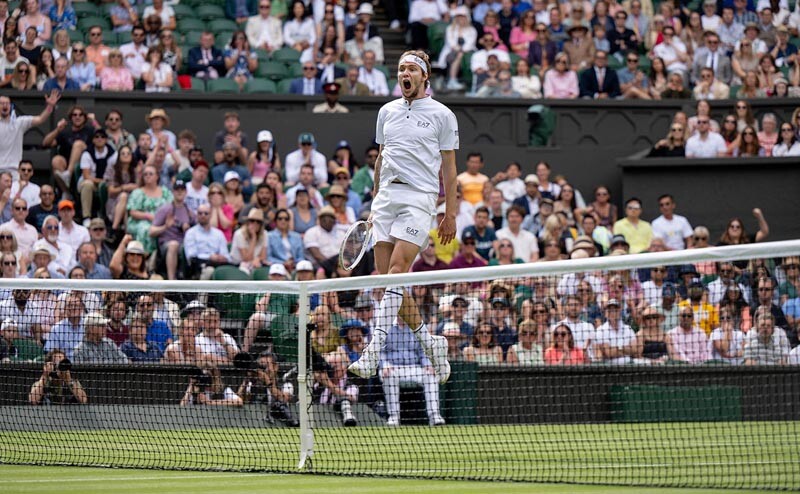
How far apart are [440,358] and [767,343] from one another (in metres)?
3.26

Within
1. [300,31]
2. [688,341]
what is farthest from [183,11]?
[688,341]

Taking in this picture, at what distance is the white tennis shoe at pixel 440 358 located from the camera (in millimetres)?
10859

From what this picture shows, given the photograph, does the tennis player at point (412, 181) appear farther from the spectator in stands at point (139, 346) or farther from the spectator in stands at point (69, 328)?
the spectator in stands at point (69, 328)

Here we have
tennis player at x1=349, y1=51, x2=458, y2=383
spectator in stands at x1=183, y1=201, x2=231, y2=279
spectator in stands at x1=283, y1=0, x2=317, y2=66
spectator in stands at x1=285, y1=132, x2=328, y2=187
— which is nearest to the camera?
tennis player at x1=349, y1=51, x2=458, y2=383

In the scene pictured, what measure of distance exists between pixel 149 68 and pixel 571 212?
7.70m

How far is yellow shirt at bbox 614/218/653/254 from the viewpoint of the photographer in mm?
20078

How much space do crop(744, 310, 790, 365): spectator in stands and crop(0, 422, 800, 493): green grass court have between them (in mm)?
672

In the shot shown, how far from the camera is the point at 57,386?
11953 mm

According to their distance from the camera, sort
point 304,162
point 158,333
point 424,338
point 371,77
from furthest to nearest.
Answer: point 371,77, point 304,162, point 158,333, point 424,338

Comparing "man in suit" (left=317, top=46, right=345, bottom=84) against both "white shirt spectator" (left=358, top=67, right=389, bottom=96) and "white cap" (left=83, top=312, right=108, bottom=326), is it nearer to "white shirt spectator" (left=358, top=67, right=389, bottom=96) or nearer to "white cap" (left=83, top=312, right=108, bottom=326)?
"white shirt spectator" (left=358, top=67, right=389, bottom=96)

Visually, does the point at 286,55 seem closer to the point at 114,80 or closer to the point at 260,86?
the point at 260,86

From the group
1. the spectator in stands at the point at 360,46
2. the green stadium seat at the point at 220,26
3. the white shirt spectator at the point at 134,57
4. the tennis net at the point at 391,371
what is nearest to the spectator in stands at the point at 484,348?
the tennis net at the point at 391,371

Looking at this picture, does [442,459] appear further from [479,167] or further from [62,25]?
[62,25]

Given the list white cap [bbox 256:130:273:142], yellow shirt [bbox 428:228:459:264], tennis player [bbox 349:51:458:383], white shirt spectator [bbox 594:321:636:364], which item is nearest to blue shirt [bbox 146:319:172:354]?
tennis player [bbox 349:51:458:383]
